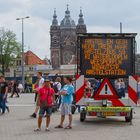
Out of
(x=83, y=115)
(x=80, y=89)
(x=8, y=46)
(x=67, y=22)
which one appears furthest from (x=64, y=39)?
(x=80, y=89)

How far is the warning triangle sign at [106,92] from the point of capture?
61.2 ft

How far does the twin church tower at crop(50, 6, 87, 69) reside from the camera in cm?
15788

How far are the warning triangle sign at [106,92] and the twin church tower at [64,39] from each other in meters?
135

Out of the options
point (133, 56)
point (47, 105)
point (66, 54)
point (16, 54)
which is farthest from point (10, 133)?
point (66, 54)

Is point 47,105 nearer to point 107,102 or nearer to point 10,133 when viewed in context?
point 10,133

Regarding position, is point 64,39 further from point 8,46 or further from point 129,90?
point 129,90

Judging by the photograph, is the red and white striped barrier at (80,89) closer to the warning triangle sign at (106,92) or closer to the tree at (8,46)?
the warning triangle sign at (106,92)

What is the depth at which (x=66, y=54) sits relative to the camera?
15912cm

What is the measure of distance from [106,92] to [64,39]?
144 m

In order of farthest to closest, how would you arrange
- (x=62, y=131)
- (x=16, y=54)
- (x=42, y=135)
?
(x=16, y=54) < (x=62, y=131) < (x=42, y=135)

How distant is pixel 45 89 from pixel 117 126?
9.07 feet

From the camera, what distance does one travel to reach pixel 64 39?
16200 cm

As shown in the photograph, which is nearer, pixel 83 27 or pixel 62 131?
pixel 62 131

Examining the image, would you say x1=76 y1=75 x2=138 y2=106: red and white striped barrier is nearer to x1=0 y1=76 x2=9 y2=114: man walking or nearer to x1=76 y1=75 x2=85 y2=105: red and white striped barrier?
x1=76 y1=75 x2=85 y2=105: red and white striped barrier
